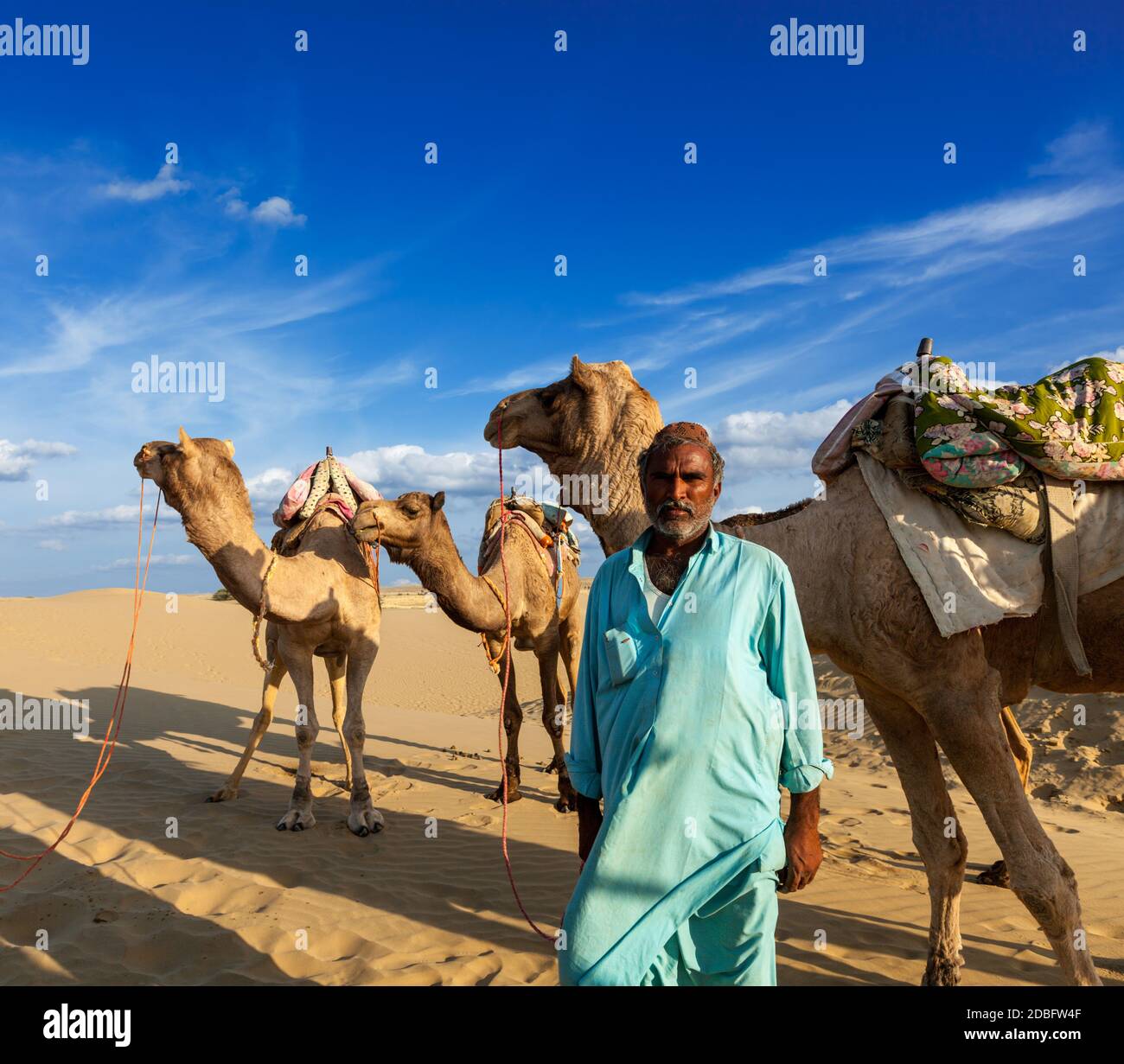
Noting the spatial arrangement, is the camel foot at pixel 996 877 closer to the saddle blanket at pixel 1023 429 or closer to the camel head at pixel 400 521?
the saddle blanket at pixel 1023 429

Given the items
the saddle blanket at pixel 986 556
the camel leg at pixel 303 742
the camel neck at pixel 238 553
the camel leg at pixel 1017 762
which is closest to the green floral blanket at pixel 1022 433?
the saddle blanket at pixel 986 556

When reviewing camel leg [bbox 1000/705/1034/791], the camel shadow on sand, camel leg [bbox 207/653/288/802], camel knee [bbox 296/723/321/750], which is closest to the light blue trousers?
the camel shadow on sand

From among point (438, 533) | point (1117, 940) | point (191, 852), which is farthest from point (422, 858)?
point (1117, 940)

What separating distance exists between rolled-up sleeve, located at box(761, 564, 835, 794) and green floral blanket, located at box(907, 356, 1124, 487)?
5.96 feet

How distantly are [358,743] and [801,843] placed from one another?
18.4ft

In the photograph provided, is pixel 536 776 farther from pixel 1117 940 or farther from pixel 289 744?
pixel 1117 940

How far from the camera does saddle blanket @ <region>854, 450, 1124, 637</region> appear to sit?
12.0 feet

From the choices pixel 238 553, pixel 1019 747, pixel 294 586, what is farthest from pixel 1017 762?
pixel 238 553

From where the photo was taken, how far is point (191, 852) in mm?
6605

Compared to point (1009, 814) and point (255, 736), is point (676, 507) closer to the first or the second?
point (1009, 814)

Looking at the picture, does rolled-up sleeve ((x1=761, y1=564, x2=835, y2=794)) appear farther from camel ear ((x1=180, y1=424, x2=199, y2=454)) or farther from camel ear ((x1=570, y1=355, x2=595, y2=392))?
camel ear ((x1=180, y1=424, x2=199, y2=454))

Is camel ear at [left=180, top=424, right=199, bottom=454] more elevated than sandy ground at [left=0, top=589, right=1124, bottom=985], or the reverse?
camel ear at [left=180, top=424, right=199, bottom=454]

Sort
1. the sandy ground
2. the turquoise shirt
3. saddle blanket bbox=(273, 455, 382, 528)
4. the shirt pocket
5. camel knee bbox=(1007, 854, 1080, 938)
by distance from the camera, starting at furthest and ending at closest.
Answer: saddle blanket bbox=(273, 455, 382, 528), the sandy ground, camel knee bbox=(1007, 854, 1080, 938), the shirt pocket, the turquoise shirt

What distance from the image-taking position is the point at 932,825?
4.30 metres
